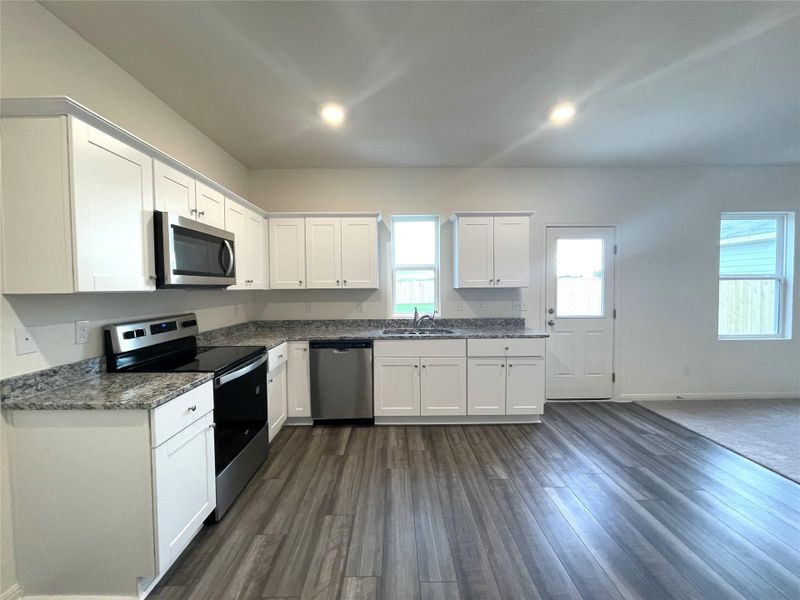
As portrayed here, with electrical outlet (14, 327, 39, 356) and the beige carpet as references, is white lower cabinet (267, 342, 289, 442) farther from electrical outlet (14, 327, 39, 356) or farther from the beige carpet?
the beige carpet

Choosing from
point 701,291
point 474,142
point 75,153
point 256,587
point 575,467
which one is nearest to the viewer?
point 75,153

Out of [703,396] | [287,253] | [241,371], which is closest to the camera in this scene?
[241,371]

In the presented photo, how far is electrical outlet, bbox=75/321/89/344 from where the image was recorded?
1646 millimetres

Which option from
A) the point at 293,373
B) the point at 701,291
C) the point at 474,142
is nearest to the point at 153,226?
the point at 293,373

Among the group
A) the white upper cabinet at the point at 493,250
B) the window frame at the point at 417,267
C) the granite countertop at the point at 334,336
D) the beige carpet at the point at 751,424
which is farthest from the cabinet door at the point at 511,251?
the beige carpet at the point at 751,424

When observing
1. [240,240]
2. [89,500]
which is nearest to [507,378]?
[240,240]

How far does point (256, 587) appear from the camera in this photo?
4.77 ft

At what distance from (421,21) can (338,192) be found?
→ 227 centimetres

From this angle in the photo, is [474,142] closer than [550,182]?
Yes

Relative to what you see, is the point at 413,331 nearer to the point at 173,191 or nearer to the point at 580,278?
the point at 580,278

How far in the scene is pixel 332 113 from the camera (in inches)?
98.5

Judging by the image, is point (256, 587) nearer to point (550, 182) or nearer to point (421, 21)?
point (421, 21)

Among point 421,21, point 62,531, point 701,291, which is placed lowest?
point 62,531

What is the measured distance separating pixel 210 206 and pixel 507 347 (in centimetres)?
300
